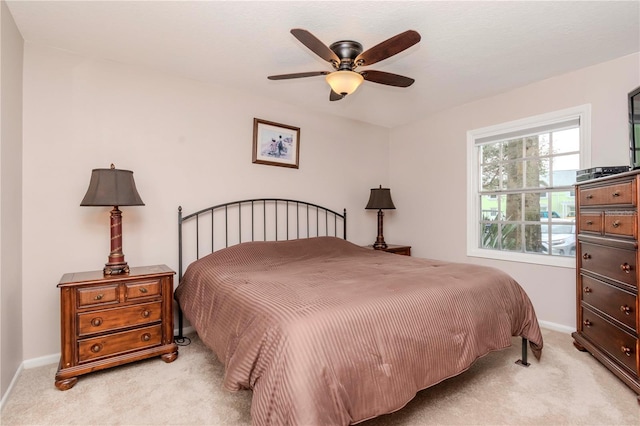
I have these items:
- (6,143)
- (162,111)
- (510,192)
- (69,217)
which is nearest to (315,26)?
(162,111)

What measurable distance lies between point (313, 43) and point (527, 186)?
2.82m

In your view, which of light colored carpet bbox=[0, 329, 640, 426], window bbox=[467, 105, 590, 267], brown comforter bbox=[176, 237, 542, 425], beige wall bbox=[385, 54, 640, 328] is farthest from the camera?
window bbox=[467, 105, 590, 267]

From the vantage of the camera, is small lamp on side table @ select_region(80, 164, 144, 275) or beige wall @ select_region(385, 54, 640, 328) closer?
small lamp on side table @ select_region(80, 164, 144, 275)

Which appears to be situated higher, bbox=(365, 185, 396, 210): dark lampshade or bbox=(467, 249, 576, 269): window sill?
bbox=(365, 185, 396, 210): dark lampshade

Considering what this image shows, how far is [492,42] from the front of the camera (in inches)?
94.5

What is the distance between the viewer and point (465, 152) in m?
3.79

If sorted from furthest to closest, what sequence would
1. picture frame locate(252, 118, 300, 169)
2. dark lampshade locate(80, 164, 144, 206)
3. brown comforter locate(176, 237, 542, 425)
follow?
picture frame locate(252, 118, 300, 169) < dark lampshade locate(80, 164, 144, 206) < brown comforter locate(176, 237, 542, 425)

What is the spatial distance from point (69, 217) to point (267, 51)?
6.64ft

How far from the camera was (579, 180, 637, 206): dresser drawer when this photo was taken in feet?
6.48

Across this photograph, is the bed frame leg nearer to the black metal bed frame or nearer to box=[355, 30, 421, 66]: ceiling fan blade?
box=[355, 30, 421, 66]: ceiling fan blade

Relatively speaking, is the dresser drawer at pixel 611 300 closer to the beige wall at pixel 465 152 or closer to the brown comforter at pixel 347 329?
the brown comforter at pixel 347 329

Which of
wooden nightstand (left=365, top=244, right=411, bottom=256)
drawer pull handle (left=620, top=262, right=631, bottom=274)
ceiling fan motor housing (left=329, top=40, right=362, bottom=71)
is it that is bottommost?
wooden nightstand (left=365, top=244, right=411, bottom=256)

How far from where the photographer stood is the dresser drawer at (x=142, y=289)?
2.28 m

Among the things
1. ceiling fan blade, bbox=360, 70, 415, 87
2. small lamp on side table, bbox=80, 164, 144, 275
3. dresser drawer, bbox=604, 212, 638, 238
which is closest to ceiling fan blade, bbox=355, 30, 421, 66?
ceiling fan blade, bbox=360, 70, 415, 87
